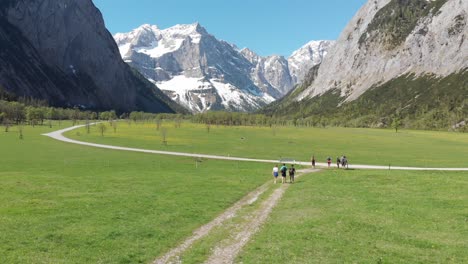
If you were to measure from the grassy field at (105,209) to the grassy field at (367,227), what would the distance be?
6.66 metres

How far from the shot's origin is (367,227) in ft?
93.0

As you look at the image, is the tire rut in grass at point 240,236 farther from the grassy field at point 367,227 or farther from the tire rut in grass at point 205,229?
the tire rut in grass at point 205,229

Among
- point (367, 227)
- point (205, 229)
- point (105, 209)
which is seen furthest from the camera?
point (105, 209)

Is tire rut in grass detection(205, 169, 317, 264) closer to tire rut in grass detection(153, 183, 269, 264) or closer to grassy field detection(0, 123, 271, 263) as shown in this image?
tire rut in grass detection(153, 183, 269, 264)

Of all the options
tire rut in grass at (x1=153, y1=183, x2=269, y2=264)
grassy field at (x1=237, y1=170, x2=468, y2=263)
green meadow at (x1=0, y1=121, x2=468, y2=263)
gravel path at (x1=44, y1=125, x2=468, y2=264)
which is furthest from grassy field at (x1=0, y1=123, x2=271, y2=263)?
grassy field at (x1=237, y1=170, x2=468, y2=263)

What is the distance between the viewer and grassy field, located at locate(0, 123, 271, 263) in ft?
75.7

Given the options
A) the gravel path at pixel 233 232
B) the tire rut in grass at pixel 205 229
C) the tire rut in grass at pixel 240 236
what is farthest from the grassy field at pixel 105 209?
the tire rut in grass at pixel 240 236

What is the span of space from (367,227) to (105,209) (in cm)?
2183

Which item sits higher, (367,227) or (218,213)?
(367,227)

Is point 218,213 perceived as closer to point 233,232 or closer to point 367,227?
point 233,232

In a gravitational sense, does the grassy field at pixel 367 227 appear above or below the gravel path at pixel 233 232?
above

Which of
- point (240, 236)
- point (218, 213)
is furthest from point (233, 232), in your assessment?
point (218, 213)

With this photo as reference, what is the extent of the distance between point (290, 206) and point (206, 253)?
15737 millimetres

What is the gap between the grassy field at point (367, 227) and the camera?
22469 millimetres
